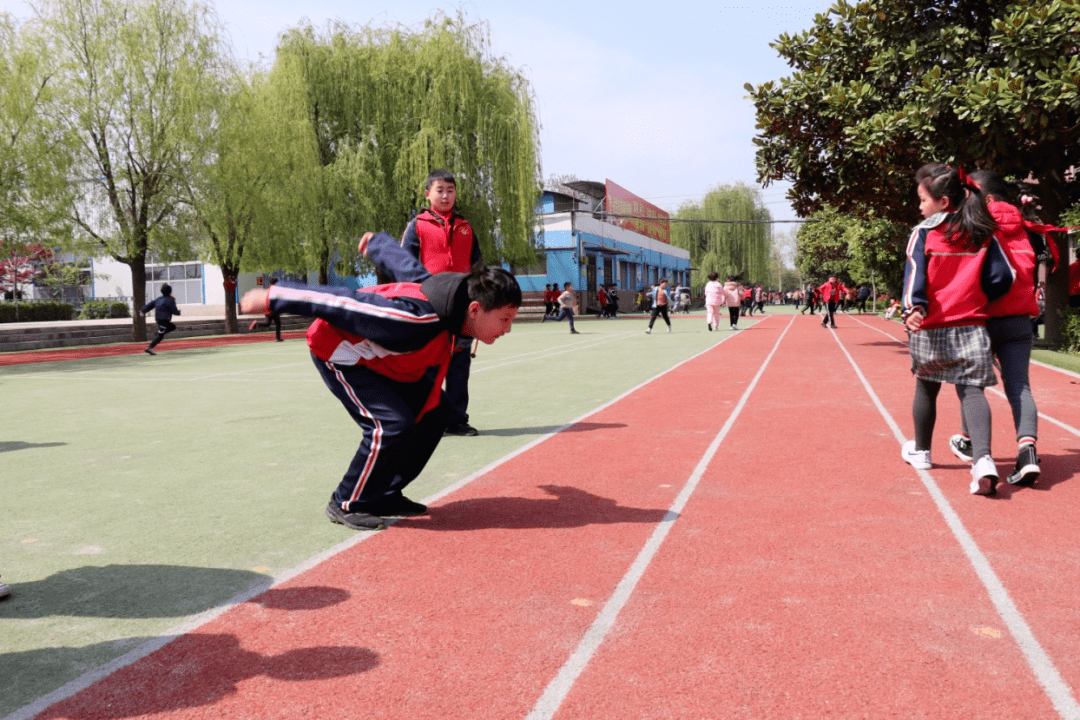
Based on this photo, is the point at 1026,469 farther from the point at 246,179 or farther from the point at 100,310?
the point at 100,310

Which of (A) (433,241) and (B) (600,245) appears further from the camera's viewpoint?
(B) (600,245)

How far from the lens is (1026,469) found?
15.9ft

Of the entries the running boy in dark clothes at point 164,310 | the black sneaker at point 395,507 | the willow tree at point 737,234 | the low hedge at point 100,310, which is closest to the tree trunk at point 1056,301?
the black sneaker at point 395,507

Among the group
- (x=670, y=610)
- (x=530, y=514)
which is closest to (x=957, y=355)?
(x=530, y=514)

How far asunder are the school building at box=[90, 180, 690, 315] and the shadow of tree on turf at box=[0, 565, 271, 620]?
3598 centimetres

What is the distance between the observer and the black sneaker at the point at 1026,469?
4852 mm

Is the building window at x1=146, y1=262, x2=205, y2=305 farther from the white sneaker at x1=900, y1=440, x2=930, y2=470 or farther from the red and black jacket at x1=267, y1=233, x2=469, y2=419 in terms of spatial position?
the white sneaker at x1=900, y1=440, x2=930, y2=470

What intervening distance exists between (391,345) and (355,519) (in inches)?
40.1

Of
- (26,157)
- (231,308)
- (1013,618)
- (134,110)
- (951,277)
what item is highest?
(134,110)

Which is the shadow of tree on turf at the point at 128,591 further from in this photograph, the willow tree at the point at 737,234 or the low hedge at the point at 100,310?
the willow tree at the point at 737,234

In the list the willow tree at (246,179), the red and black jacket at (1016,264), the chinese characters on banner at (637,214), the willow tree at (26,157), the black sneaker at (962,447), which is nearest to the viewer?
the red and black jacket at (1016,264)

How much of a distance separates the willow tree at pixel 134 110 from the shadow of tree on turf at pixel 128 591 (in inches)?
884

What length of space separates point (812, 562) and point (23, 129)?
23.0 meters

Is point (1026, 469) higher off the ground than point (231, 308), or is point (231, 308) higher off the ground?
point (231, 308)
